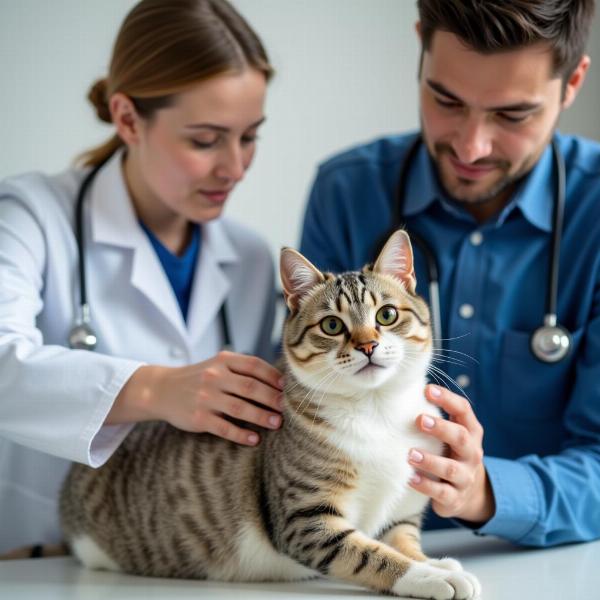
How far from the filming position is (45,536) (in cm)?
181

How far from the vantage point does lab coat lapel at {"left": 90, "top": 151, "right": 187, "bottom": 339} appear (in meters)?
1.78

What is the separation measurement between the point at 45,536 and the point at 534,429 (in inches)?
43.6

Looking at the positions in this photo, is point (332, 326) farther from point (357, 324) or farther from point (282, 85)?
point (282, 85)

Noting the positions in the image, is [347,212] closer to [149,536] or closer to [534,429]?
[534,429]

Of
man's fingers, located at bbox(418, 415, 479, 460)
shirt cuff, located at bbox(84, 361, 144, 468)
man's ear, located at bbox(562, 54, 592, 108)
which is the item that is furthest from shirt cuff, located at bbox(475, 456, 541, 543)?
man's ear, located at bbox(562, 54, 592, 108)

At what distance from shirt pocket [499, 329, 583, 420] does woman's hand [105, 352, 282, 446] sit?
57cm

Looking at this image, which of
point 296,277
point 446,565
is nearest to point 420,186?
point 296,277

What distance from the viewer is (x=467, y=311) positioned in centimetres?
175

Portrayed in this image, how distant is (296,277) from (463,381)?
0.54 m

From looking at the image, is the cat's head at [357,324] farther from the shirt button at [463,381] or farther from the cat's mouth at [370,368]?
the shirt button at [463,381]

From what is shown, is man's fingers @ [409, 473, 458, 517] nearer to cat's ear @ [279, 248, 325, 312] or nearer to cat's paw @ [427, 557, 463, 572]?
cat's paw @ [427, 557, 463, 572]

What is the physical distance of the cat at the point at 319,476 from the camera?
123 centimetres

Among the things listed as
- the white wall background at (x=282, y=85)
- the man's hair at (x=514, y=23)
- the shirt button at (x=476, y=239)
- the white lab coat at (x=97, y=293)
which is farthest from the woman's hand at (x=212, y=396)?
the white wall background at (x=282, y=85)

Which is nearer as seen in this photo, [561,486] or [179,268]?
[561,486]
